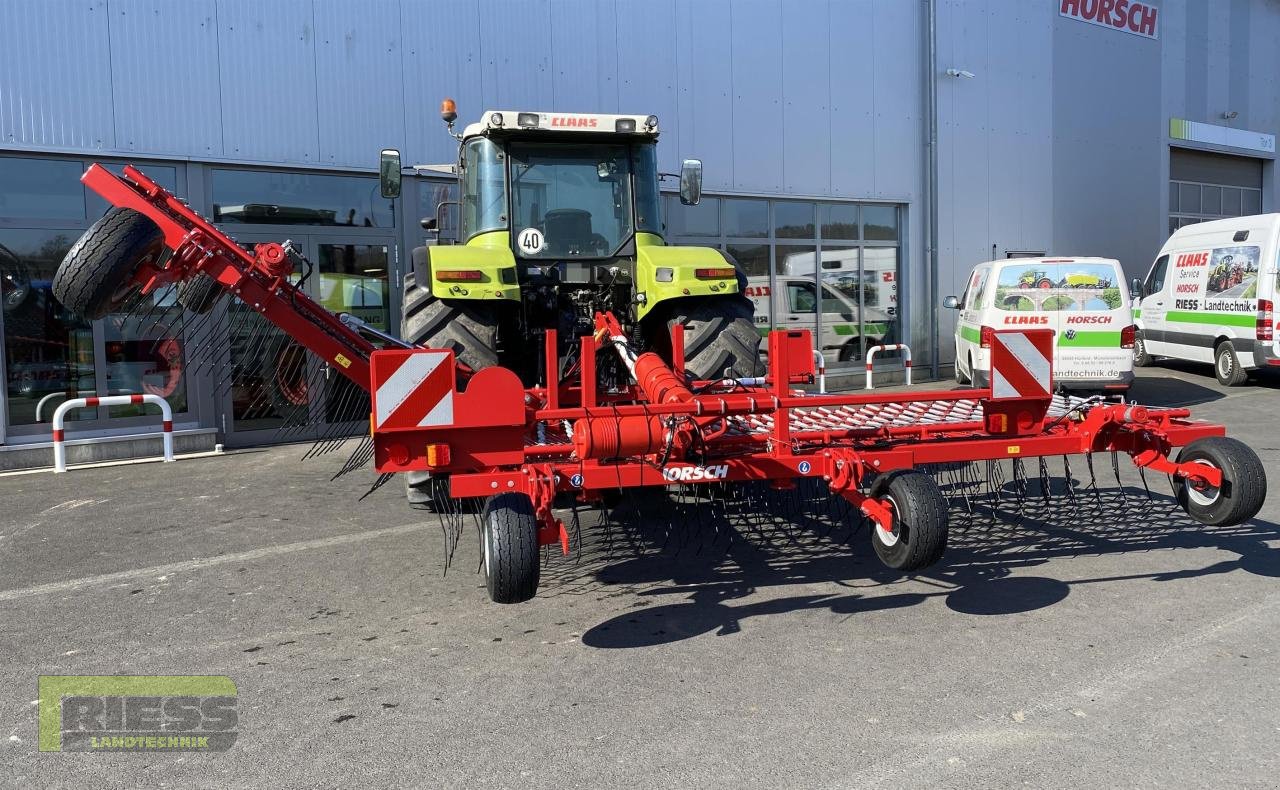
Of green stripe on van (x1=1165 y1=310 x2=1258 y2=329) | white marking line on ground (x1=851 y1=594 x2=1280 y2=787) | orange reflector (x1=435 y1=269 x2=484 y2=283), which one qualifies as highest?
orange reflector (x1=435 y1=269 x2=484 y2=283)

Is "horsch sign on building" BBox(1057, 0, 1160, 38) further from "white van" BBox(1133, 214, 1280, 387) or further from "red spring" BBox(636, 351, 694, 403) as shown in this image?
"red spring" BBox(636, 351, 694, 403)

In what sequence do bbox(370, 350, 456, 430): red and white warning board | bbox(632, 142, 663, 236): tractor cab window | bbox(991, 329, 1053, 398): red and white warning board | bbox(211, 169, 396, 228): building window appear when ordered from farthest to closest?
1. bbox(211, 169, 396, 228): building window
2. bbox(632, 142, 663, 236): tractor cab window
3. bbox(991, 329, 1053, 398): red and white warning board
4. bbox(370, 350, 456, 430): red and white warning board

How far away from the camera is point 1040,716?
3160mm

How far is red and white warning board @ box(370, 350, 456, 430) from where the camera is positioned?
12.0 feet

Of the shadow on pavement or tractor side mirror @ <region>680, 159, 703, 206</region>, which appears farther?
tractor side mirror @ <region>680, 159, 703, 206</region>

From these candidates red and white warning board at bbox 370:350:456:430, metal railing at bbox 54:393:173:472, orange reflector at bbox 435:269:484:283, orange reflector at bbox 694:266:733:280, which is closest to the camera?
red and white warning board at bbox 370:350:456:430

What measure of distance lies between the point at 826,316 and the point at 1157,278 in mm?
5252

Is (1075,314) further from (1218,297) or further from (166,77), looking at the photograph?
(166,77)

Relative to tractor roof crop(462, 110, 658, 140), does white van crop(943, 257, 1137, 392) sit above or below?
below

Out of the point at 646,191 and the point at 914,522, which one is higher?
the point at 646,191

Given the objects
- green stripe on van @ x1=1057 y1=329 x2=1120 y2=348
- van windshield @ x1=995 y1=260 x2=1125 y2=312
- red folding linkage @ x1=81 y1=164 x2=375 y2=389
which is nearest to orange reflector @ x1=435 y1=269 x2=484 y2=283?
red folding linkage @ x1=81 y1=164 x2=375 y2=389

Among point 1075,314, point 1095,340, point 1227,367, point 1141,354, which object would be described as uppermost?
point 1075,314

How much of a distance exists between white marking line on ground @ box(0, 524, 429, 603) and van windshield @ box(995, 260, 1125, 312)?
7.37m

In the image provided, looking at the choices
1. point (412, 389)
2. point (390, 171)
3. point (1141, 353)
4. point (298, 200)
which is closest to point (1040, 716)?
point (412, 389)
